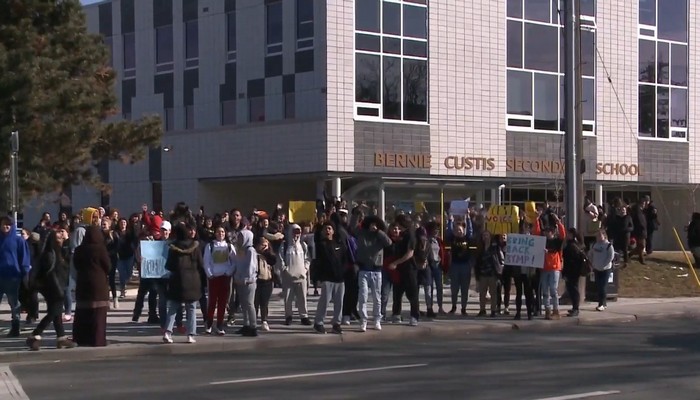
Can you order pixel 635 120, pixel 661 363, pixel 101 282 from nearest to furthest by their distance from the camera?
pixel 661 363, pixel 101 282, pixel 635 120

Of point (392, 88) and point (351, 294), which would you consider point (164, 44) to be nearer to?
point (392, 88)

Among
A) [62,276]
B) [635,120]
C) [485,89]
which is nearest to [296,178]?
[485,89]

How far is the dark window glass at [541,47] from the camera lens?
131 feet

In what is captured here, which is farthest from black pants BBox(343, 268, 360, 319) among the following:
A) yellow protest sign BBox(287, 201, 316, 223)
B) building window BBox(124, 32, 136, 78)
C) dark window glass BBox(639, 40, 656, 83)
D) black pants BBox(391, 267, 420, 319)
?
dark window glass BBox(639, 40, 656, 83)

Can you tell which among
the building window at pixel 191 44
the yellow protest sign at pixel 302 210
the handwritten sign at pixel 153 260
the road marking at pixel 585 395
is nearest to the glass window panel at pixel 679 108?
the building window at pixel 191 44

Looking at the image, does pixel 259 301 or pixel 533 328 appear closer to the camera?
pixel 259 301

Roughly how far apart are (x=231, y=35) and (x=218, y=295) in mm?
22881

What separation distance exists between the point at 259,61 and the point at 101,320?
23.0m

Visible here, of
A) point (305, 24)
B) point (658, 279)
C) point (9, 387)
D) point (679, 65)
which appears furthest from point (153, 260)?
point (679, 65)

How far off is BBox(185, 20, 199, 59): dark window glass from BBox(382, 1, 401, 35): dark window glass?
24.8 feet

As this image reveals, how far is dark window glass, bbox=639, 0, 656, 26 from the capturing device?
42250 millimetres

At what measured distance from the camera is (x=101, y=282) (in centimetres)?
1564

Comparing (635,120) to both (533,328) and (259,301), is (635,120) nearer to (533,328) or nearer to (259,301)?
(533,328)

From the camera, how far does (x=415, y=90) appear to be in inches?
1462
